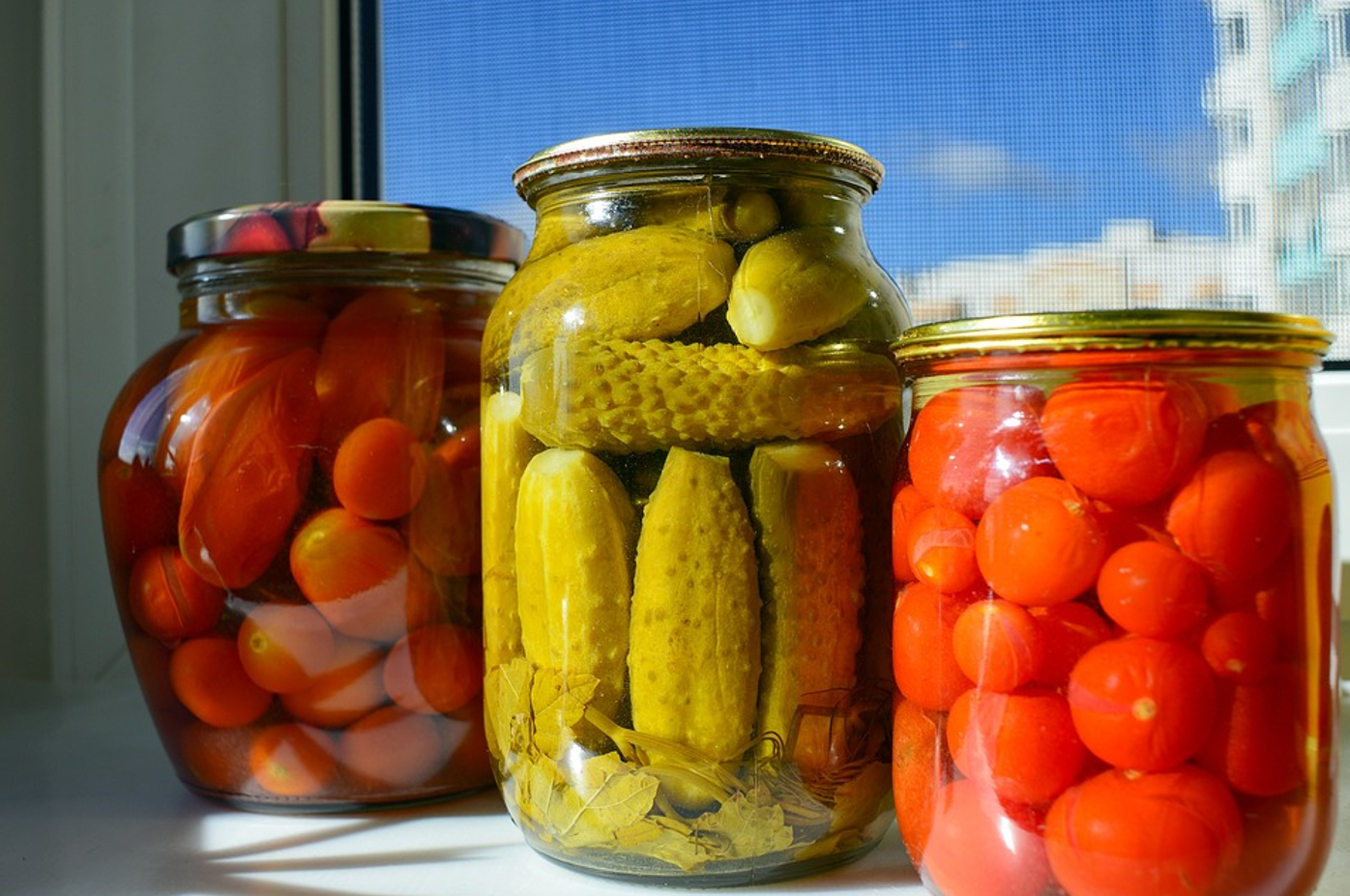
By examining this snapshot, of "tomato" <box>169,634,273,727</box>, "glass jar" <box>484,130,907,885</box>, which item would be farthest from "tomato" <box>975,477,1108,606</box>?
"tomato" <box>169,634,273,727</box>

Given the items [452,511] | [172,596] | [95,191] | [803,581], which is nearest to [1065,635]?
[803,581]

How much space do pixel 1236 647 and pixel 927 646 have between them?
0.40 ft

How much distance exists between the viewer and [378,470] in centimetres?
71

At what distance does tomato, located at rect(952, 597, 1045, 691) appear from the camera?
1.70 ft

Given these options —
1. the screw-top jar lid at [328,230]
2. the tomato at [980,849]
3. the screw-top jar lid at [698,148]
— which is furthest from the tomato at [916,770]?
the screw-top jar lid at [328,230]

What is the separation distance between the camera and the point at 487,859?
26.7 inches

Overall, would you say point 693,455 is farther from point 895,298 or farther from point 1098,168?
point 1098,168

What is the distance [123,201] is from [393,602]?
0.50 metres

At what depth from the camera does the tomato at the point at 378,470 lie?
0.71 meters

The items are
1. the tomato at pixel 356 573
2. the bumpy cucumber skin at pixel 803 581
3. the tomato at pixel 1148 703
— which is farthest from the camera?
the tomato at pixel 356 573

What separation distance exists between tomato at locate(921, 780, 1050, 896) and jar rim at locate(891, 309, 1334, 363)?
179 mm

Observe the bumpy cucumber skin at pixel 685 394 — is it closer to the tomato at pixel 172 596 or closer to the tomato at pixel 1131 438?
the tomato at pixel 1131 438

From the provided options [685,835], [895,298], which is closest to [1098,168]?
[895,298]

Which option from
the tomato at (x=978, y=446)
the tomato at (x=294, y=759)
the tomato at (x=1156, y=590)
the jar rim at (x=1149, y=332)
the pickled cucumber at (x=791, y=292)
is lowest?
the tomato at (x=294, y=759)
